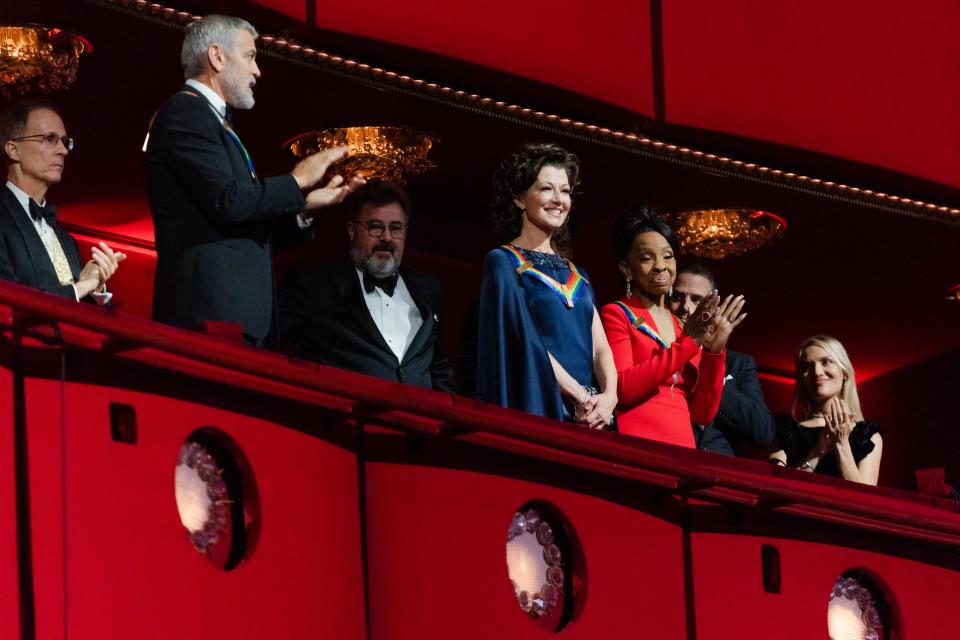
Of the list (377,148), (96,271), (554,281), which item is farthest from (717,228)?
(96,271)

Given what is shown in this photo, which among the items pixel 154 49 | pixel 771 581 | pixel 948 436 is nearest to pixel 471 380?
pixel 771 581

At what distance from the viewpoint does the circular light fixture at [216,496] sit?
310 centimetres

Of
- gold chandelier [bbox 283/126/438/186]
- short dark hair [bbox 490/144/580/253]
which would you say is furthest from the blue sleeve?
gold chandelier [bbox 283/126/438/186]

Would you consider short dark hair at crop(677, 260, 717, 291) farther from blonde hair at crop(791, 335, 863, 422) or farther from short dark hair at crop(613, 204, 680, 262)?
short dark hair at crop(613, 204, 680, 262)

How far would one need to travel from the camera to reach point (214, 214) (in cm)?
362

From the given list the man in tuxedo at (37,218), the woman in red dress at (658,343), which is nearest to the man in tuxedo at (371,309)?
the woman in red dress at (658,343)

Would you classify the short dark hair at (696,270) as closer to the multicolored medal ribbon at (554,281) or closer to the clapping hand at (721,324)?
the clapping hand at (721,324)

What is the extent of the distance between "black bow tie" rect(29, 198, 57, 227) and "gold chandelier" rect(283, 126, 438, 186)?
161 centimetres

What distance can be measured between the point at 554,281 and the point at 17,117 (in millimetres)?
1197

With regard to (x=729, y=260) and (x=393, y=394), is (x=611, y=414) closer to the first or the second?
(x=393, y=394)

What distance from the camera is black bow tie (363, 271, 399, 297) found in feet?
15.3

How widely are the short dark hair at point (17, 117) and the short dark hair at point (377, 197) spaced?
80cm

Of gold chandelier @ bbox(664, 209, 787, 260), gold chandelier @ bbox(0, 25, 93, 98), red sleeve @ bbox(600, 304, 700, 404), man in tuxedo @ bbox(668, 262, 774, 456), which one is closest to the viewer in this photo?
red sleeve @ bbox(600, 304, 700, 404)

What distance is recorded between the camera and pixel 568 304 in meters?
4.22
